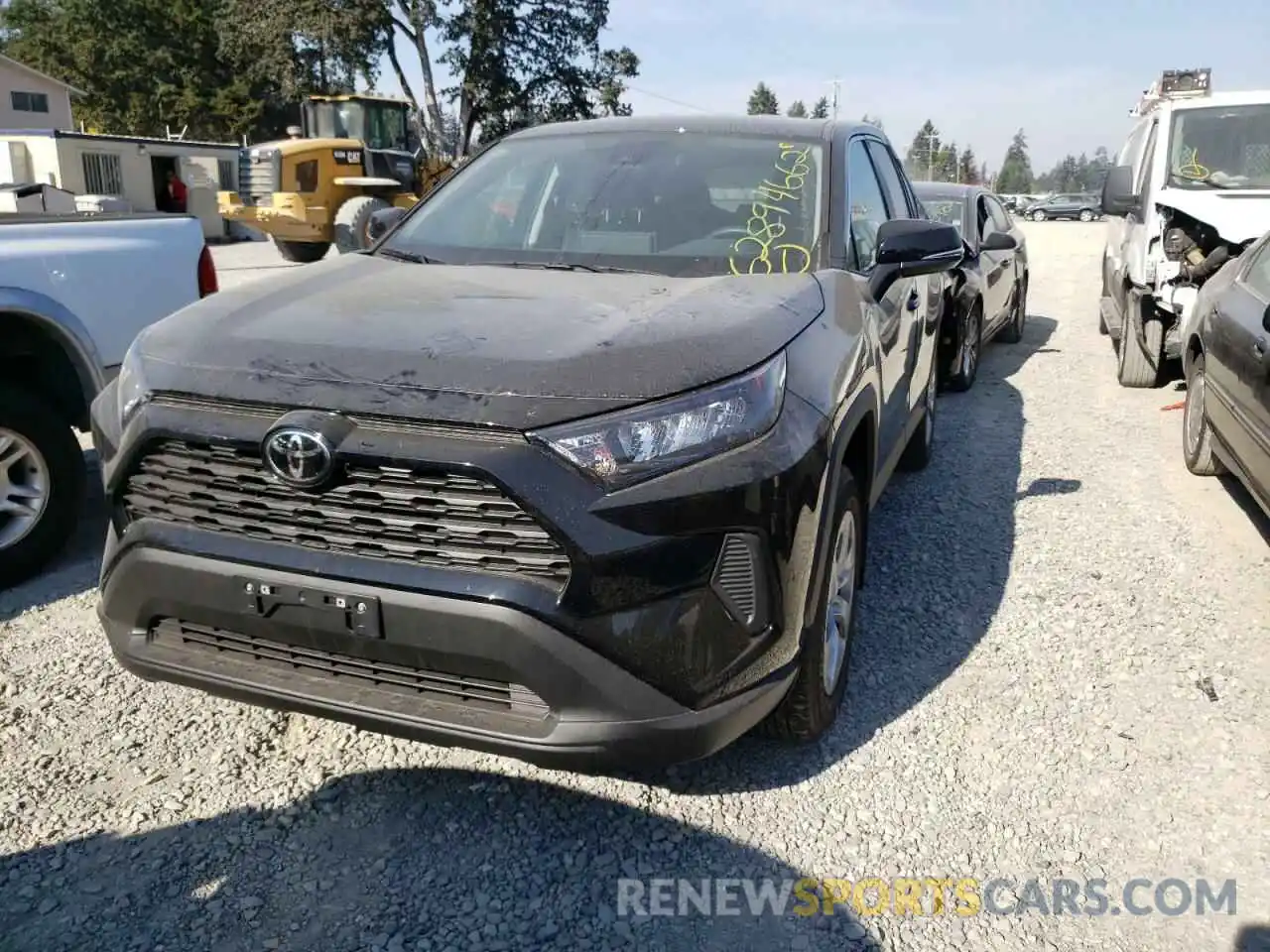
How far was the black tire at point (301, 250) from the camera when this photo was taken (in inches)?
735

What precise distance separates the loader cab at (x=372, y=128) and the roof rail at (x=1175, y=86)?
13234 millimetres

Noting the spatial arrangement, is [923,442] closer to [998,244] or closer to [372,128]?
[998,244]

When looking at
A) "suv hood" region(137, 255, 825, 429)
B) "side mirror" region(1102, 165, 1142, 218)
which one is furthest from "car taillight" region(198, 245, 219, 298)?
"side mirror" region(1102, 165, 1142, 218)

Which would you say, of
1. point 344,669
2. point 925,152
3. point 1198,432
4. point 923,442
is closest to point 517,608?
point 344,669

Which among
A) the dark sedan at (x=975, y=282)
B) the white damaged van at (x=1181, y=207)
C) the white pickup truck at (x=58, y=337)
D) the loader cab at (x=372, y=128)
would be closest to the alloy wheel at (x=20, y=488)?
the white pickup truck at (x=58, y=337)

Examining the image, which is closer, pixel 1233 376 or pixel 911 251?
pixel 911 251

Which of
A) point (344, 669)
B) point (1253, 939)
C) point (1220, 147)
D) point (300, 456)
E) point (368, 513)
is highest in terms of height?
point (1220, 147)

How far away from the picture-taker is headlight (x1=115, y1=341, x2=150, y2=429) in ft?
8.29

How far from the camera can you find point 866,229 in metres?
3.80

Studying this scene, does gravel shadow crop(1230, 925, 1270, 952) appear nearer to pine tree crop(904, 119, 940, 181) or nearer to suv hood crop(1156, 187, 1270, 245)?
suv hood crop(1156, 187, 1270, 245)

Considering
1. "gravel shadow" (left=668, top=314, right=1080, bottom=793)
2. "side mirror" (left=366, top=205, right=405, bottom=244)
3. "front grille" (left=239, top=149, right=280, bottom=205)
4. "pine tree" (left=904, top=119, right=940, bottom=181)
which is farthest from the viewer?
"pine tree" (left=904, top=119, right=940, bottom=181)

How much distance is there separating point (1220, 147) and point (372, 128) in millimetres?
16312

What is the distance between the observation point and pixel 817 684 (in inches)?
111

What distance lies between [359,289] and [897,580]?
2486mm
